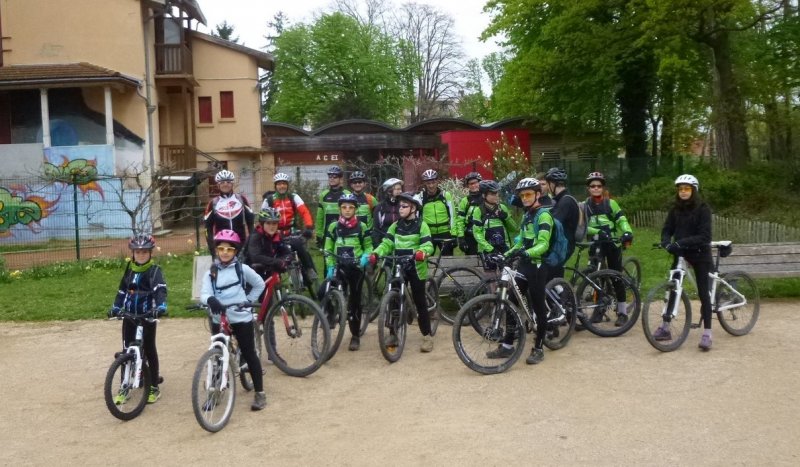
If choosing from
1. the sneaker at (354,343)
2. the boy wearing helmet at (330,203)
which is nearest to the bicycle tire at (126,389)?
the sneaker at (354,343)

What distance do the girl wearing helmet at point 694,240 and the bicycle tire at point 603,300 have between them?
75 centimetres

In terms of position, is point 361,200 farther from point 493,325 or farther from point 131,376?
point 131,376

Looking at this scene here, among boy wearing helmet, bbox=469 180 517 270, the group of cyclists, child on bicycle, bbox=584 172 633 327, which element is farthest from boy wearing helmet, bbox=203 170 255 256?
child on bicycle, bbox=584 172 633 327

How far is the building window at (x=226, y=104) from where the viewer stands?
33.1 metres

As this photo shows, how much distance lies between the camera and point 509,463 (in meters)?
5.30

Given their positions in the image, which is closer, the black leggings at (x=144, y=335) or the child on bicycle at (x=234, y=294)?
the child on bicycle at (x=234, y=294)

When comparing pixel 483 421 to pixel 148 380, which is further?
pixel 148 380

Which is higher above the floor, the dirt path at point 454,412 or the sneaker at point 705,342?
the sneaker at point 705,342

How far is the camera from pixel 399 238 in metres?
8.28

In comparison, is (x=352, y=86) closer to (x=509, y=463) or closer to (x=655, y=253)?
(x=655, y=253)

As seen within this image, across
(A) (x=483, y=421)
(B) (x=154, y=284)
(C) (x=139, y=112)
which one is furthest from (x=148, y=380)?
(C) (x=139, y=112)

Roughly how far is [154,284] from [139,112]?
21726mm

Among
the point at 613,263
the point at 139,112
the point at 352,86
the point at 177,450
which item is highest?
the point at 352,86

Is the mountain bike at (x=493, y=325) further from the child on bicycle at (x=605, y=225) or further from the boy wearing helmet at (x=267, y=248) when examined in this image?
the boy wearing helmet at (x=267, y=248)
